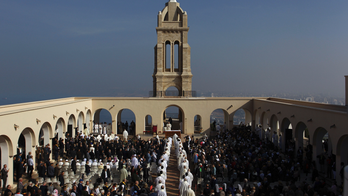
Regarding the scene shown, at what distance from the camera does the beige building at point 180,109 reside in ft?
49.8

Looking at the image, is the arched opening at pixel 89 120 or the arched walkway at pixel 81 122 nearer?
the arched walkway at pixel 81 122

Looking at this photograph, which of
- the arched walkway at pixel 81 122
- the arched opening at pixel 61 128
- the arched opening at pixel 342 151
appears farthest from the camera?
the arched walkway at pixel 81 122

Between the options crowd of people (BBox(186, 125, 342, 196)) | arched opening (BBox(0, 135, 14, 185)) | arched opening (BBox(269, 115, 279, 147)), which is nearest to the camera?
crowd of people (BBox(186, 125, 342, 196))

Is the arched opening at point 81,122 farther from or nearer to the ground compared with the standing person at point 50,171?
farther from the ground

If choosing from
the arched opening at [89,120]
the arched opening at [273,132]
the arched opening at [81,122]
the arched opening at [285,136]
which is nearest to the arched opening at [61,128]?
the arched opening at [81,122]

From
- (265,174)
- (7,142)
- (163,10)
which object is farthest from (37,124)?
(163,10)

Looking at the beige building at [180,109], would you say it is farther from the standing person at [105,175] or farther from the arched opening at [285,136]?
the standing person at [105,175]

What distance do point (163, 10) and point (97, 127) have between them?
1581 centimetres

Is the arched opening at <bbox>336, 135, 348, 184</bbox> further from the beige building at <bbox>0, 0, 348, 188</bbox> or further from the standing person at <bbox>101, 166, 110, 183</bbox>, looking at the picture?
the standing person at <bbox>101, 166, 110, 183</bbox>

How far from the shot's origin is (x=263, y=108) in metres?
27.1

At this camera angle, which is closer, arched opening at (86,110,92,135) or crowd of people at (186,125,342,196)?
crowd of people at (186,125,342,196)

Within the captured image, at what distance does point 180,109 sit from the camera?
31.2m

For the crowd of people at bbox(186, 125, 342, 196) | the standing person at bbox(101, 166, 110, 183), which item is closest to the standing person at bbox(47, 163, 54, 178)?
the standing person at bbox(101, 166, 110, 183)

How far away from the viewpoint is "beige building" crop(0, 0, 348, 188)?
1516cm
